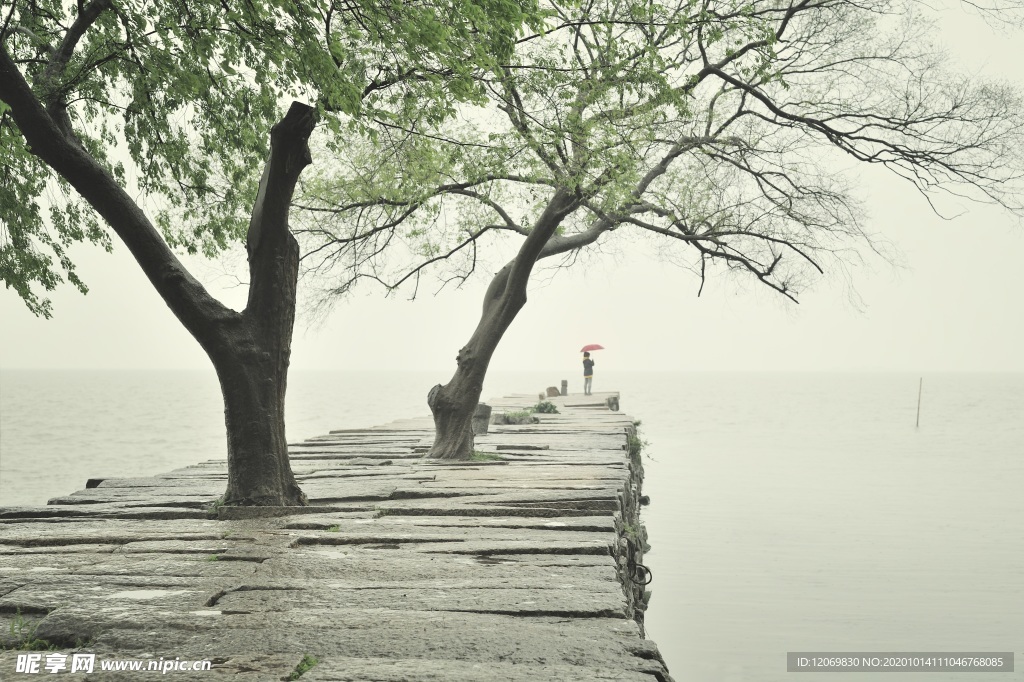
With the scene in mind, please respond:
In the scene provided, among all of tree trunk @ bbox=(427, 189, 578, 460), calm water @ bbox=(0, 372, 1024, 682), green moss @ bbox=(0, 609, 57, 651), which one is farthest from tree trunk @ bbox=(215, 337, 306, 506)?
calm water @ bbox=(0, 372, 1024, 682)

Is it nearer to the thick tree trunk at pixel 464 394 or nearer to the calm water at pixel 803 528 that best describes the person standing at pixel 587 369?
the calm water at pixel 803 528

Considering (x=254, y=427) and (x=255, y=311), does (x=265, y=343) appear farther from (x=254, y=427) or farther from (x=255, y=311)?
(x=254, y=427)

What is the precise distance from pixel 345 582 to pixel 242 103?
5.94m

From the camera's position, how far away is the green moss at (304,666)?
3.72 meters

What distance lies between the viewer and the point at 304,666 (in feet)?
12.6

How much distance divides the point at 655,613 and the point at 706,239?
16.8ft

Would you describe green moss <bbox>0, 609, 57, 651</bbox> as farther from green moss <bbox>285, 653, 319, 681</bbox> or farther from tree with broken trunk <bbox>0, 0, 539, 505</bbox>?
tree with broken trunk <bbox>0, 0, 539, 505</bbox>

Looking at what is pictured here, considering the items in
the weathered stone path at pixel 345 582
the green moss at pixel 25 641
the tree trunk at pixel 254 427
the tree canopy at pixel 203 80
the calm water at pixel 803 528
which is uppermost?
the tree canopy at pixel 203 80

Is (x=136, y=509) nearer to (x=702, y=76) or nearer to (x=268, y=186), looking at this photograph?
(x=268, y=186)

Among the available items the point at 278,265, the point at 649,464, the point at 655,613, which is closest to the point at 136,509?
the point at 278,265

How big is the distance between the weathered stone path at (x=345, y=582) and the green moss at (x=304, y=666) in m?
0.03

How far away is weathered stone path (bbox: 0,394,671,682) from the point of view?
13.1 feet

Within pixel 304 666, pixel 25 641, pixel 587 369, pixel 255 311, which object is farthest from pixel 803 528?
pixel 587 369

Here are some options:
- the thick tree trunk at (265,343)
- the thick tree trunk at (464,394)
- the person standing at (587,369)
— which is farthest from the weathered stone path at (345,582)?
the person standing at (587,369)
